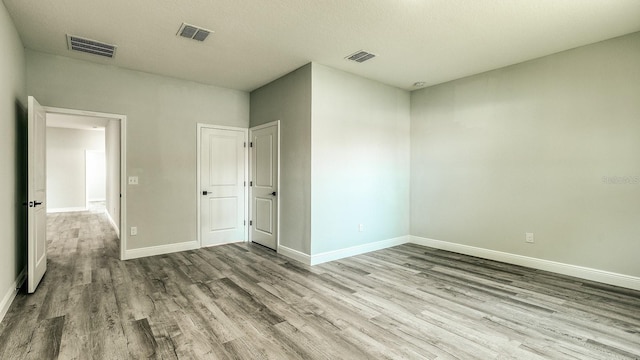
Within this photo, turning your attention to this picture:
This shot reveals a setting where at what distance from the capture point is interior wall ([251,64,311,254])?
4.19 metres

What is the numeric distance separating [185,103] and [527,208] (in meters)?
5.26

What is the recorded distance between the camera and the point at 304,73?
13.9 feet

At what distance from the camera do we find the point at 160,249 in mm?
4613

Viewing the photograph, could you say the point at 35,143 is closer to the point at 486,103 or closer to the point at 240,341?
the point at 240,341

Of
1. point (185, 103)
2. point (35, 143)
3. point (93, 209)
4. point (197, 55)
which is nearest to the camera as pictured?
point (35, 143)

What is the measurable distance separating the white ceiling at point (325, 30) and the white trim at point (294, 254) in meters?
2.63

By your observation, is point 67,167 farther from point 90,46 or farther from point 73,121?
point 90,46

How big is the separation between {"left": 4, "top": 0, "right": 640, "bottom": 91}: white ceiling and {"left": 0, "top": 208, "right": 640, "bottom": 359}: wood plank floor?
8.98 feet

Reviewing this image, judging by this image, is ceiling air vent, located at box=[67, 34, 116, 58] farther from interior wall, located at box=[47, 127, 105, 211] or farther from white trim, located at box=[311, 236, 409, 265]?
interior wall, located at box=[47, 127, 105, 211]

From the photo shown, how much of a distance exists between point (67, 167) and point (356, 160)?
410 inches

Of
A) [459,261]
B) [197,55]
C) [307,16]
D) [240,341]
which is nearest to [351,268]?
[459,261]

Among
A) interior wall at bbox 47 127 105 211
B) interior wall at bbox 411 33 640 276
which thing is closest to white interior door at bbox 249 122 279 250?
interior wall at bbox 411 33 640 276

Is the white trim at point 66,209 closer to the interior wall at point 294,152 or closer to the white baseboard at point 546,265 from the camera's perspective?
the interior wall at point 294,152

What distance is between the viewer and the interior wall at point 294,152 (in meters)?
4.19
